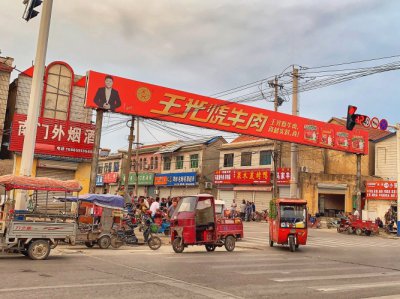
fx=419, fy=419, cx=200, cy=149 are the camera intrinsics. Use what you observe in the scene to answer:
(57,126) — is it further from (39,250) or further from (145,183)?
(145,183)

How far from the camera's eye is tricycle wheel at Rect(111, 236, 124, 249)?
15.5 m

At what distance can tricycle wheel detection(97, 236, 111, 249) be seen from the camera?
1528cm

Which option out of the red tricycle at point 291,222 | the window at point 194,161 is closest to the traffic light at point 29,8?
the red tricycle at point 291,222

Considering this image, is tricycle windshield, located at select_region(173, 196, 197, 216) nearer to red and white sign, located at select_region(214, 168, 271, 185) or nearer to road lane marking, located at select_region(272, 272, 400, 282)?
road lane marking, located at select_region(272, 272, 400, 282)

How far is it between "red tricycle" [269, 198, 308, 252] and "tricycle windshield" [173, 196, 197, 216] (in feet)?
12.8

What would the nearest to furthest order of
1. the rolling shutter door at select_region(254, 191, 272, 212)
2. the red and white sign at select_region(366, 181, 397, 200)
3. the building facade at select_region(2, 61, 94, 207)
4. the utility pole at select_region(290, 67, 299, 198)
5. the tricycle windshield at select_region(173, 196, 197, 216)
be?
the tricycle windshield at select_region(173, 196, 197, 216), the building facade at select_region(2, 61, 94, 207), the utility pole at select_region(290, 67, 299, 198), the red and white sign at select_region(366, 181, 397, 200), the rolling shutter door at select_region(254, 191, 272, 212)

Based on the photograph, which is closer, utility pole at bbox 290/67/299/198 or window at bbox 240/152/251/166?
utility pole at bbox 290/67/299/198

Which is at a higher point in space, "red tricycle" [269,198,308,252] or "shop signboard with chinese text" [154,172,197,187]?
"shop signboard with chinese text" [154,172,197,187]

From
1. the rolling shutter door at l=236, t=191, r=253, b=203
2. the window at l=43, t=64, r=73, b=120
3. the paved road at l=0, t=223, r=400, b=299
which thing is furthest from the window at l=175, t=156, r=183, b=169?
the paved road at l=0, t=223, r=400, b=299

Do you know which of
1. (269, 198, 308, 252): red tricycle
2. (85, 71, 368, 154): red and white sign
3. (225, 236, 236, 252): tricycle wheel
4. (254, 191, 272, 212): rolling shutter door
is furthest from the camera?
(254, 191, 272, 212): rolling shutter door

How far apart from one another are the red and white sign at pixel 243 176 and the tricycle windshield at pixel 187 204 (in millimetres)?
25483

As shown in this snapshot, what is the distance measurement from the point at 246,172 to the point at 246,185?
139 centimetres

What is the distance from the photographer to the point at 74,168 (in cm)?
2386

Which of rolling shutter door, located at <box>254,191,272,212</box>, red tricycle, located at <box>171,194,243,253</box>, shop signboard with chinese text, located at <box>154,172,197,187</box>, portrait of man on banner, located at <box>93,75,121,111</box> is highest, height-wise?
portrait of man on banner, located at <box>93,75,121,111</box>
